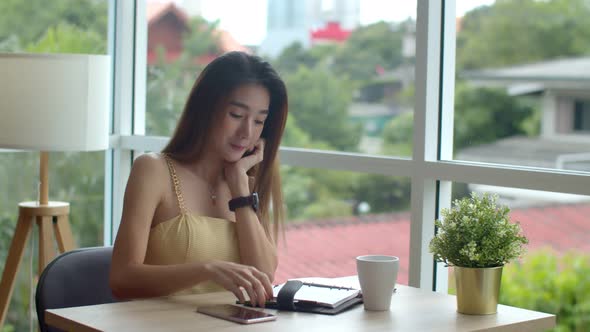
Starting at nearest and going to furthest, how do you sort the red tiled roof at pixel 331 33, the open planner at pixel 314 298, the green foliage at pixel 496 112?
the open planner at pixel 314 298 < the green foliage at pixel 496 112 < the red tiled roof at pixel 331 33

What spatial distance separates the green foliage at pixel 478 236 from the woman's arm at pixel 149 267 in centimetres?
40

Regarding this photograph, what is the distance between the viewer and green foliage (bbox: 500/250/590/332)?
2787 millimetres

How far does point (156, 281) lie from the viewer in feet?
6.31

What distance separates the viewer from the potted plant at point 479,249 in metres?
1.75

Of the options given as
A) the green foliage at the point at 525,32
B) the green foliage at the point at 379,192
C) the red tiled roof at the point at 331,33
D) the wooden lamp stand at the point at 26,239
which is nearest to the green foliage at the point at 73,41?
the wooden lamp stand at the point at 26,239

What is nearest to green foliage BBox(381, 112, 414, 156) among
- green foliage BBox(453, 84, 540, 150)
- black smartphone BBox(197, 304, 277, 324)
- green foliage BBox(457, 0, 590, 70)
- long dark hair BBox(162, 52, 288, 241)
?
green foliage BBox(457, 0, 590, 70)

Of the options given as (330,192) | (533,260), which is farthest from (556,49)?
(533,260)

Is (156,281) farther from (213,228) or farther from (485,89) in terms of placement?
(485,89)

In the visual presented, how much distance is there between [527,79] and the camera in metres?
7.20

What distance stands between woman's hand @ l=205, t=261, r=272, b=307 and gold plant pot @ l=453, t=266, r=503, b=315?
41 centimetres

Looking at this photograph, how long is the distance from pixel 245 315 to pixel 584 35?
8.30m

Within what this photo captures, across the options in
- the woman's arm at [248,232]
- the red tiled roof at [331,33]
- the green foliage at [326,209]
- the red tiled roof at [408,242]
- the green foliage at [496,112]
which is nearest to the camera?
the woman's arm at [248,232]

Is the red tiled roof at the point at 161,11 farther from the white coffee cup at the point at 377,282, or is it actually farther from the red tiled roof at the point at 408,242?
the white coffee cup at the point at 377,282

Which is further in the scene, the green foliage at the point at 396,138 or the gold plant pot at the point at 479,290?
the green foliage at the point at 396,138
